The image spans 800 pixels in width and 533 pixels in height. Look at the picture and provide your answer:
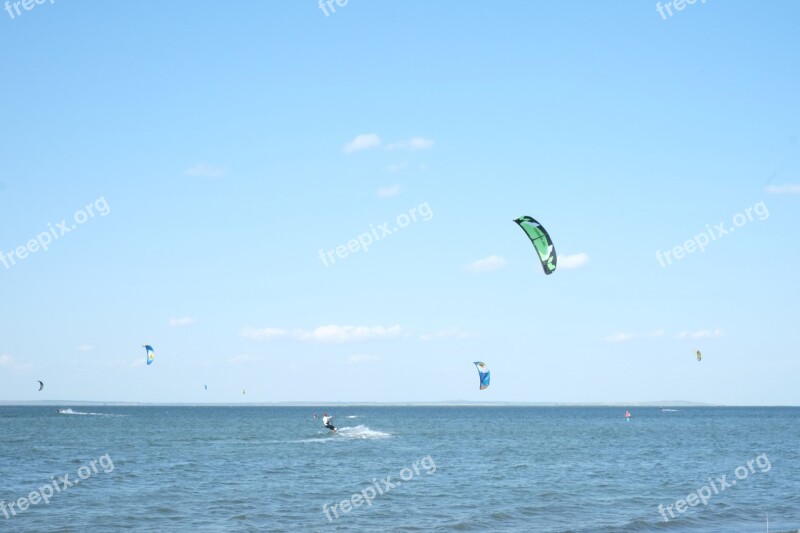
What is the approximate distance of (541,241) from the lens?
23141 millimetres

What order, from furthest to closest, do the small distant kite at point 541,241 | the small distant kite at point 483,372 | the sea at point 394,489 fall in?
1. the small distant kite at point 483,372
2. the sea at point 394,489
3. the small distant kite at point 541,241

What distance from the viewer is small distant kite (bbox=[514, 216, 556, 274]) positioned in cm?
2216

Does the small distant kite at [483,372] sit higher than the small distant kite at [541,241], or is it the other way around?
the small distant kite at [541,241]

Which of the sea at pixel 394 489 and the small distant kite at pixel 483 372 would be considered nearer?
the sea at pixel 394 489

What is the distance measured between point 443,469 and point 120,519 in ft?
54.7

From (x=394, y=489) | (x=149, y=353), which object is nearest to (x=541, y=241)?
(x=394, y=489)

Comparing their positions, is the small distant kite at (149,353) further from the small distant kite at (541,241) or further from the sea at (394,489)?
the small distant kite at (541,241)

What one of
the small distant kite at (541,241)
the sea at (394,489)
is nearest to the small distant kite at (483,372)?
the sea at (394,489)

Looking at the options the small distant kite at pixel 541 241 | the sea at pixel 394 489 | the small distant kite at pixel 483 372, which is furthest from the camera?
the small distant kite at pixel 483 372

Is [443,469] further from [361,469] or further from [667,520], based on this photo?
[667,520]

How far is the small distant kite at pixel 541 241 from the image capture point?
872 inches

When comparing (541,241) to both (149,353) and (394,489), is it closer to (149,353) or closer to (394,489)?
(394,489)

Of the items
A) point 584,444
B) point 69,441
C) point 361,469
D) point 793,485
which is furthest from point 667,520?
point 69,441

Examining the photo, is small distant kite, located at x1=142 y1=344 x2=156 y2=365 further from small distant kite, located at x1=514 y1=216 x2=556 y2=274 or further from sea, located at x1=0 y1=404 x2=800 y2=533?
small distant kite, located at x1=514 y1=216 x2=556 y2=274
